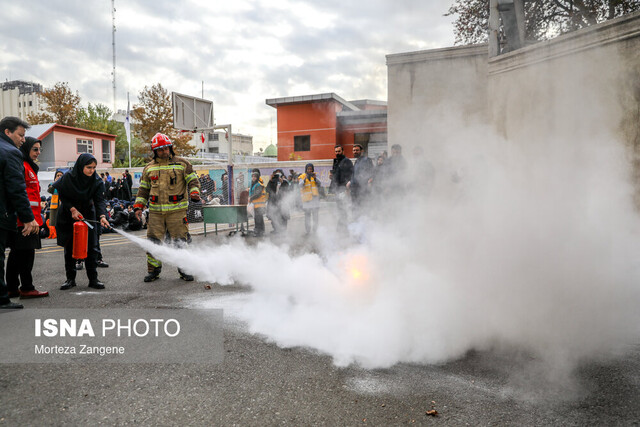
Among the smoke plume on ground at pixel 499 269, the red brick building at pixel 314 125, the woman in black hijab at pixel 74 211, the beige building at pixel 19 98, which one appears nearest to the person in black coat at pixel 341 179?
the smoke plume on ground at pixel 499 269

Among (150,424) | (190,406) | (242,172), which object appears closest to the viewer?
(150,424)

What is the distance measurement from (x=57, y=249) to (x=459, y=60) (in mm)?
9114

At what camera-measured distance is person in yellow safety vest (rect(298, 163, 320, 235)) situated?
30.2ft

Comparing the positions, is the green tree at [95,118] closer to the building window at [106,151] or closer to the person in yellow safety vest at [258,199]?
the building window at [106,151]

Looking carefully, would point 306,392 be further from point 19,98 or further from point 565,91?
point 19,98

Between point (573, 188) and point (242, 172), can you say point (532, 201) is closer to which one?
point (573, 188)

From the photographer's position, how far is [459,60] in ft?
25.1

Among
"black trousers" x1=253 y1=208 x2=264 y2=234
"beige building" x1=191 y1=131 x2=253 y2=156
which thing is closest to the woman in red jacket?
"black trousers" x1=253 y1=208 x2=264 y2=234

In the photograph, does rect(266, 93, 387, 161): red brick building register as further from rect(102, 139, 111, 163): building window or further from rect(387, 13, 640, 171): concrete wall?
rect(387, 13, 640, 171): concrete wall

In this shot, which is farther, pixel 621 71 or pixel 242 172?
pixel 242 172

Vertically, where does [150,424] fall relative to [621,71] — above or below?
below

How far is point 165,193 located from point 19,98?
75.6 meters

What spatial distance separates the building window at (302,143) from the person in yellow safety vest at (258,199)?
834 inches

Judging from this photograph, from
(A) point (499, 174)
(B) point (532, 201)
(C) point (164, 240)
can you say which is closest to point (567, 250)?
(B) point (532, 201)
